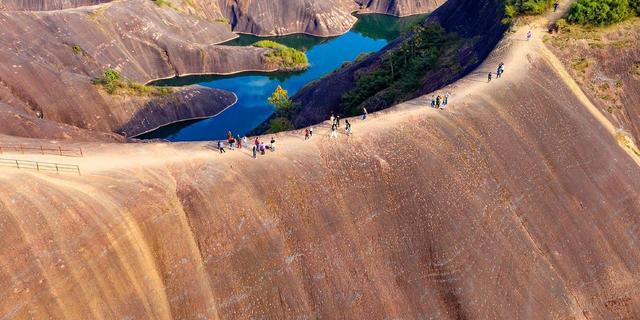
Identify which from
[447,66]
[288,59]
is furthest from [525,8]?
[288,59]

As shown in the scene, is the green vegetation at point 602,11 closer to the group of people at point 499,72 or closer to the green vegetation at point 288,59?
the group of people at point 499,72

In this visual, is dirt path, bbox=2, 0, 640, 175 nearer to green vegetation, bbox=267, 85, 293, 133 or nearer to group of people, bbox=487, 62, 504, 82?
group of people, bbox=487, 62, 504, 82

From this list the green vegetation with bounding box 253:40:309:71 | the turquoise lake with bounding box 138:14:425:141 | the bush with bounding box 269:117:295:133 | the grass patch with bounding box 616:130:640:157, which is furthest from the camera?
the green vegetation with bounding box 253:40:309:71

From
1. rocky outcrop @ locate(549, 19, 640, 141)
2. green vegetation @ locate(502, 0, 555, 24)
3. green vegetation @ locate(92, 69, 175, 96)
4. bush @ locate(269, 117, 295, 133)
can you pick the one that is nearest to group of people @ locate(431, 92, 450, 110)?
rocky outcrop @ locate(549, 19, 640, 141)

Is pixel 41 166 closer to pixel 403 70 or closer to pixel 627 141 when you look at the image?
pixel 627 141

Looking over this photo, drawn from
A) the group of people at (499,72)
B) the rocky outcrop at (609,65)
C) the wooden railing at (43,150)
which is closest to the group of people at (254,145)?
the wooden railing at (43,150)

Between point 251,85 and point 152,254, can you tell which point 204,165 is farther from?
point 251,85
